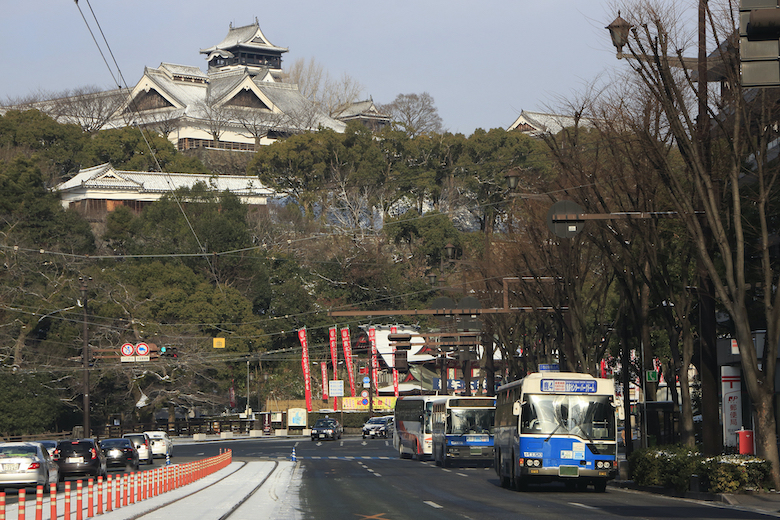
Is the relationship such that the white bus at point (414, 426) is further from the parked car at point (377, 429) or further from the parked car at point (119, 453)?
the parked car at point (377, 429)

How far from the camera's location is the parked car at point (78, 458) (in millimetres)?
32344

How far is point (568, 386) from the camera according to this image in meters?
23.9

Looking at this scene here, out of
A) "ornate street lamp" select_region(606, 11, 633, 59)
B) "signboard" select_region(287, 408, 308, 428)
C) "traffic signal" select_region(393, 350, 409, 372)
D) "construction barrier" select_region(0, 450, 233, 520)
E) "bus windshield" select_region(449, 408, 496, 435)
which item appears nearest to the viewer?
"construction barrier" select_region(0, 450, 233, 520)

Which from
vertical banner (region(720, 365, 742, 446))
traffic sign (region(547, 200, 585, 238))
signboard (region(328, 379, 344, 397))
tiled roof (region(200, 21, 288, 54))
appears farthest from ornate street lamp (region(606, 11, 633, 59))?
tiled roof (region(200, 21, 288, 54))

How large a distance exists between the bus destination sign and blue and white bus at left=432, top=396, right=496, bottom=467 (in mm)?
13674

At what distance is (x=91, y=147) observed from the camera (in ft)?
305

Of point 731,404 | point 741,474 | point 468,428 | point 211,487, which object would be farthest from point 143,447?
point 741,474

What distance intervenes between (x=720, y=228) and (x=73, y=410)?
5613cm

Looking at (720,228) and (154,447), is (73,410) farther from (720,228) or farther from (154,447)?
(720,228)

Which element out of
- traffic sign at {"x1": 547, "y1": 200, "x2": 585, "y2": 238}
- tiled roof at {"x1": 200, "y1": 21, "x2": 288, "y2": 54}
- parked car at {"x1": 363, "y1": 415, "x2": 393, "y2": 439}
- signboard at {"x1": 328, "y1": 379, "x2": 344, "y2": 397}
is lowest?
parked car at {"x1": 363, "y1": 415, "x2": 393, "y2": 439}

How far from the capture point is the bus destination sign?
939 inches

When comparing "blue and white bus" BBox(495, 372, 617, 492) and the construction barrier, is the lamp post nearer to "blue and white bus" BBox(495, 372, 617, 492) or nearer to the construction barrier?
"blue and white bus" BBox(495, 372, 617, 492)

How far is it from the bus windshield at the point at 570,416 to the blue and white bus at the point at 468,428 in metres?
13.7

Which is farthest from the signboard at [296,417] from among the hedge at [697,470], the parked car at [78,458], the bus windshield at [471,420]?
the hedge at [697,470]
